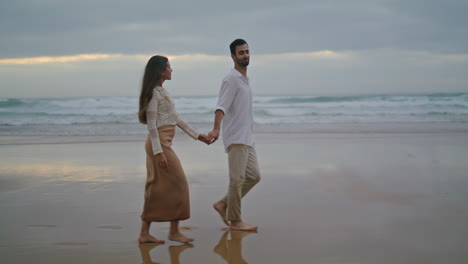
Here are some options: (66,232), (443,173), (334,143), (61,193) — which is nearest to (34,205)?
(61,193)

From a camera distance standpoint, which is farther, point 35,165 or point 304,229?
point 35,165

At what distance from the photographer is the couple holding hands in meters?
4.11

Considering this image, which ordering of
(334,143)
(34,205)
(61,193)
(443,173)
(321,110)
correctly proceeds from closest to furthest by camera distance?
(34,205) < (61,193) < (443,173) < (334,143) < (321,110)

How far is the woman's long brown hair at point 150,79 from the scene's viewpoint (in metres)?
4.07

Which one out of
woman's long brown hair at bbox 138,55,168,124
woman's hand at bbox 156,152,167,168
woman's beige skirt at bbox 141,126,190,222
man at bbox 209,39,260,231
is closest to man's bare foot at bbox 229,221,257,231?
man at bbox 209,39,260,231

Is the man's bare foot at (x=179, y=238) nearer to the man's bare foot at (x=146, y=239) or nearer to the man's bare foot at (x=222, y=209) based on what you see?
the man's bare foot at (x=146, y=239)

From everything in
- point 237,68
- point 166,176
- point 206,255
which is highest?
A: point 237,68

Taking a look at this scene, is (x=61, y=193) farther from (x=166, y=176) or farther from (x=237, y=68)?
(x=237, y=68)

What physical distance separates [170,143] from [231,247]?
3.52ft

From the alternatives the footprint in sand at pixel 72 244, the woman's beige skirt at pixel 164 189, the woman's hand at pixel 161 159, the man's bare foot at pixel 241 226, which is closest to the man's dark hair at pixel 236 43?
the woman's beige skirt at pixel 164 189

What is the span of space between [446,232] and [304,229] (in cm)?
131

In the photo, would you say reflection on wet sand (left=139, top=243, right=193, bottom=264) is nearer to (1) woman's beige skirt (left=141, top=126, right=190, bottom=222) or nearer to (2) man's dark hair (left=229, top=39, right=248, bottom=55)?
(1) woman's beige skirt (left=141, top=126, right=190, bottom=222)

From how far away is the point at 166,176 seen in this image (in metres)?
4.13

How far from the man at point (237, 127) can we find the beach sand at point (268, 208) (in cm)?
31
